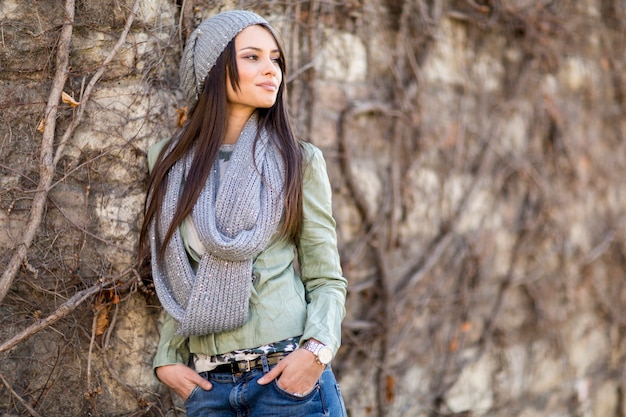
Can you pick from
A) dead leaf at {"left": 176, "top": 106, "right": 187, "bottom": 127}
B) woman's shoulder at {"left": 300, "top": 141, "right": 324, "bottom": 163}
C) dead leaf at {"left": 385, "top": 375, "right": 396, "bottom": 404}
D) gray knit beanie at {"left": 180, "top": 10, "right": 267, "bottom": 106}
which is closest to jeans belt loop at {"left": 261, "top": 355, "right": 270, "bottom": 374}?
woman's shoulder at {"left": 300, "top": 141, "right": 324, "bottom": 163}

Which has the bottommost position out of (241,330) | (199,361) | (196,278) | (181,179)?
(199,361)

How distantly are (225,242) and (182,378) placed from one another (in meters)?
0.46

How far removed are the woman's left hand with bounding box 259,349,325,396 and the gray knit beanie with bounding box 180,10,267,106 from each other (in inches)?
34.8

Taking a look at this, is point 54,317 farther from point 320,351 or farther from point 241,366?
point 320,351

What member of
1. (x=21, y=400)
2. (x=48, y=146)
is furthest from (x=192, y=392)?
(x=48, y=146)

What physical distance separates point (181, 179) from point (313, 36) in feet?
3.97

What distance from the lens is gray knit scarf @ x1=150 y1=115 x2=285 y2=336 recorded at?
2.12 m

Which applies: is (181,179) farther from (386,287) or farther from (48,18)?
(386,287)

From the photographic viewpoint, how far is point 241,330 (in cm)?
216

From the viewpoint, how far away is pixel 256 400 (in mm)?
2102

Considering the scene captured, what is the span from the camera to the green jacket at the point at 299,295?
2160 mm

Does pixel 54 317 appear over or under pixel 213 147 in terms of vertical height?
under

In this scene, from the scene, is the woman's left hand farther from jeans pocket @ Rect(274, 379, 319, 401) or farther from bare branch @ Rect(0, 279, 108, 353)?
bare branch @ Rect(0, 279, 108, 353)

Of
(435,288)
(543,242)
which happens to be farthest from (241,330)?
(543,242)
